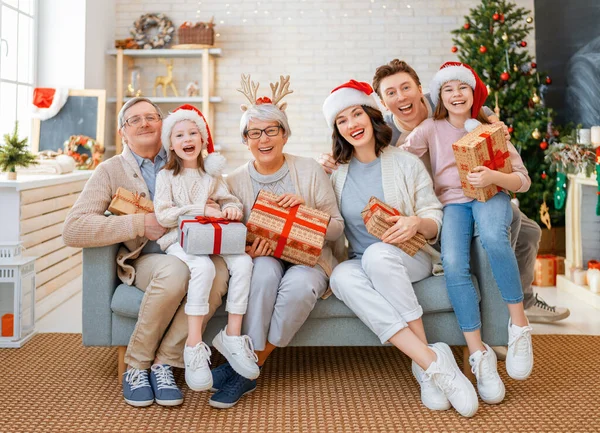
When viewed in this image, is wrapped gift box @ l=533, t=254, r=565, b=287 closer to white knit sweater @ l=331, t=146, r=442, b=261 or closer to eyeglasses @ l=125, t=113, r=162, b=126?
white knit sweater @ l=331, t=146, r=442, b=261

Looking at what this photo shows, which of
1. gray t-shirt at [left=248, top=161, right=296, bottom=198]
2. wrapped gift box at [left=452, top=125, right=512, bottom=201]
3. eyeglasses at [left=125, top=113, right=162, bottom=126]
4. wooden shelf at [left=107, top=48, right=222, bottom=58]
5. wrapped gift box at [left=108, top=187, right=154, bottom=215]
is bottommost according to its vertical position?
wrapped gift box at [left=108, top=187, right=154, bottom=215]

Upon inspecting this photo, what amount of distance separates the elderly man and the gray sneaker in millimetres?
1927

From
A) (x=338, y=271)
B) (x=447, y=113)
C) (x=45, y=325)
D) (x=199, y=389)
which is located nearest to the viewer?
(x=199, y=389)

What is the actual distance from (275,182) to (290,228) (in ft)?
1.00

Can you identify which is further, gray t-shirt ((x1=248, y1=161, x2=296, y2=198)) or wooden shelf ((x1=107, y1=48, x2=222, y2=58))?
wooden shelf ((x1=107, y1=48, x2=222, y2=58))

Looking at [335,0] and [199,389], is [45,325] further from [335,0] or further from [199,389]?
[335,0]

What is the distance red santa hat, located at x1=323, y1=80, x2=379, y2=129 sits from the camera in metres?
2.64

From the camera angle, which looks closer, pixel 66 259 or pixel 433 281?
pixel 433 281

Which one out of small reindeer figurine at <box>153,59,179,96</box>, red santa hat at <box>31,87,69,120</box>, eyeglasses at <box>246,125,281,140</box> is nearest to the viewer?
eyeglasses at <box>246,125,281,140</box>

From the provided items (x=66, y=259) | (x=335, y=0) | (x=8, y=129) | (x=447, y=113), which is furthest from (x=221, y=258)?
(x=335, y=0)

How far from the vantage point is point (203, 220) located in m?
2.42

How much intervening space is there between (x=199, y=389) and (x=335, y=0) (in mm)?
4695

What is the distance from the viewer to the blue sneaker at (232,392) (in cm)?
235

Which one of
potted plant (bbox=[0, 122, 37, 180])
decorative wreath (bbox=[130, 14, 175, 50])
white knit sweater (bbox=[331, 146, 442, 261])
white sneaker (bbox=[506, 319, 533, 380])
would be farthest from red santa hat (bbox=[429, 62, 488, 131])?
decorative wreath (bbox=[130, 14, 175, 50])
